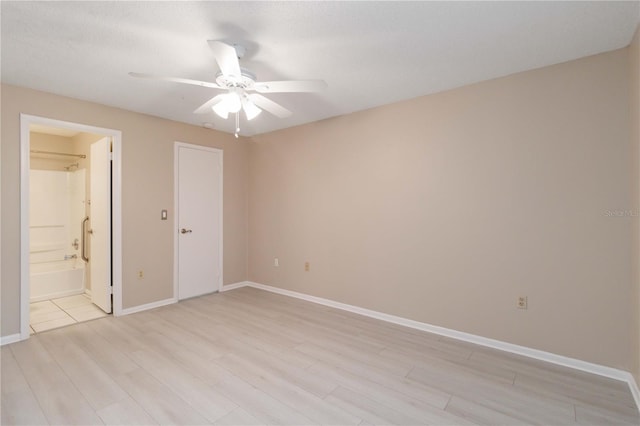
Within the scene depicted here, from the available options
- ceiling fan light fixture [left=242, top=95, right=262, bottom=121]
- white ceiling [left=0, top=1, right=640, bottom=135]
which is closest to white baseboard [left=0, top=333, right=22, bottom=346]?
white ceiling [left=0, top=1, right=640, bottom=135]

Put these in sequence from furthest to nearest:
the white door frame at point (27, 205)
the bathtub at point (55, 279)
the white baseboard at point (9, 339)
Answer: the bathtub at point (55, 279) → the white door frame at point (27, 205) → the white baseboard at point (9, 339)

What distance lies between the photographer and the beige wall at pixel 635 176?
2.03m

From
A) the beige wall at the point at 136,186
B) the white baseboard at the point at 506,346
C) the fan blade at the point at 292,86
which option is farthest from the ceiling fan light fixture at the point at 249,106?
the white baseboard at the point at 506,346

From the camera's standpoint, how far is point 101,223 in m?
3.77

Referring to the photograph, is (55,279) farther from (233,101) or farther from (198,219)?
(233,101)

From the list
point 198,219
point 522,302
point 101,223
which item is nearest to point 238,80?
point 198,219

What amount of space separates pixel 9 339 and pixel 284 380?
9.01ft

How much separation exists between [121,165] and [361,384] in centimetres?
357

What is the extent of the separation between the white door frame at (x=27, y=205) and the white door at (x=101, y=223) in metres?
0.08

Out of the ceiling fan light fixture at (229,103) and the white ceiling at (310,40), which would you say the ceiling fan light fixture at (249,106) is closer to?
the ceiling fan light fixture at (229,103)

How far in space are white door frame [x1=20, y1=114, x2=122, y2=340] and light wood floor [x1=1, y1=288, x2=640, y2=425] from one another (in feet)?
1.19

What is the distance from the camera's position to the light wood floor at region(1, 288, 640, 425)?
6.21ft

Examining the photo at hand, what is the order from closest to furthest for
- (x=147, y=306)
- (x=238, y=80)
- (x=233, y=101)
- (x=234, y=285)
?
(x=238, y=80) → (x=233, y=101) → (x=147, y=306) → (x=234, y=285)

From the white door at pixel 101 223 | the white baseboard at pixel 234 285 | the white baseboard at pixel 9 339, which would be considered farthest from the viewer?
the white baseboard at pixel 234 285
